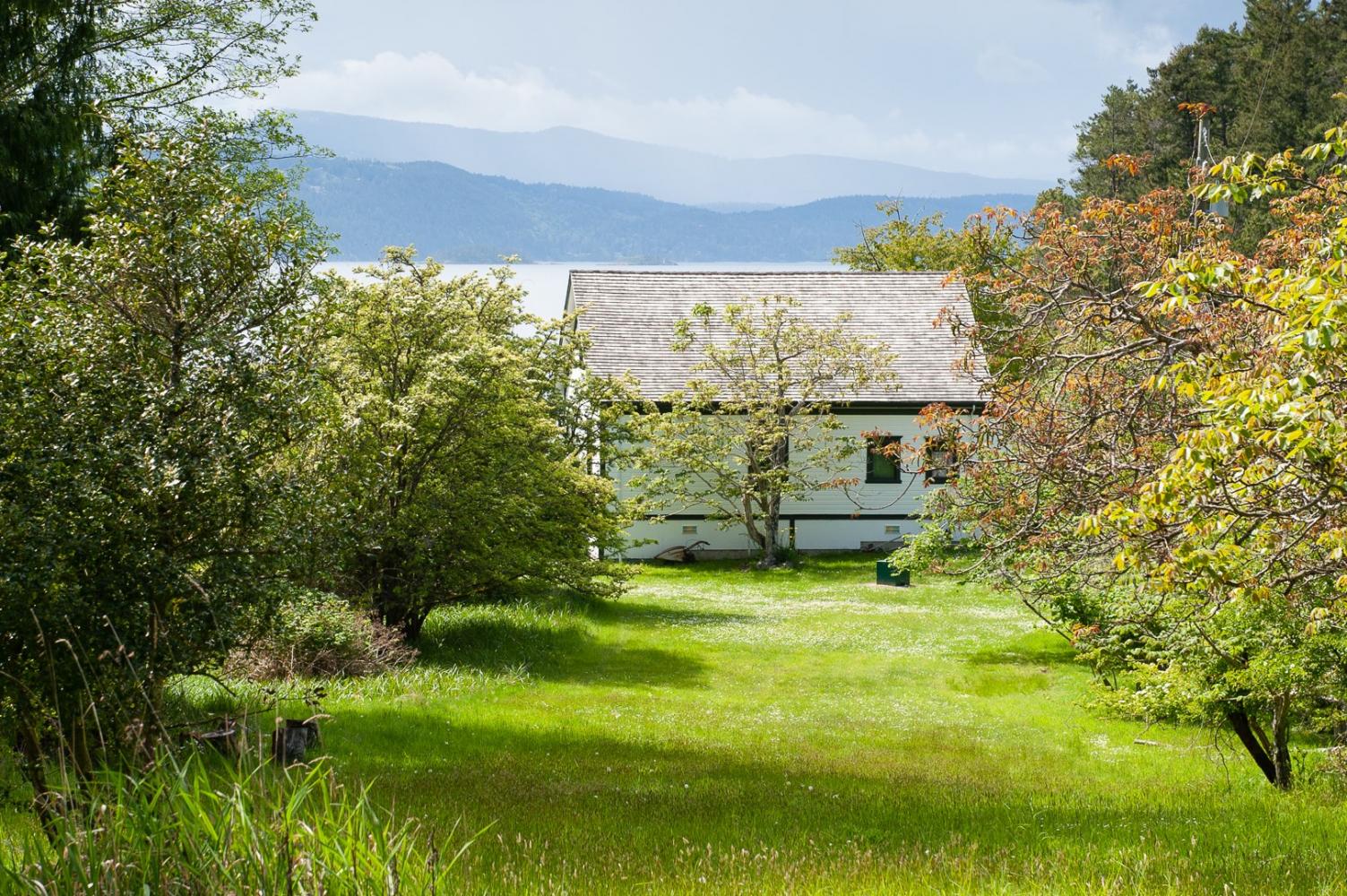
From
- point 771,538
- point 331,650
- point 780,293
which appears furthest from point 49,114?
point 780,293

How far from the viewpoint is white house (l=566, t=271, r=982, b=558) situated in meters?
35.0

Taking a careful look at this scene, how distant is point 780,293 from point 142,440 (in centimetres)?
3270

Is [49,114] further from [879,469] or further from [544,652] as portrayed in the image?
[879,469]

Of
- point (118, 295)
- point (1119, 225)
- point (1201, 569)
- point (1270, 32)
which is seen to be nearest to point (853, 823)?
point (1201, 569)

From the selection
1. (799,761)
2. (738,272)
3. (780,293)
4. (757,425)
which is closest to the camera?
(799,761)

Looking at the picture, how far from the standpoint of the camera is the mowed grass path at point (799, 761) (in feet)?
21.0

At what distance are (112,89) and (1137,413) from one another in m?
14.6

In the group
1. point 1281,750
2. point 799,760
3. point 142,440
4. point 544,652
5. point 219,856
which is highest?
point 142,440

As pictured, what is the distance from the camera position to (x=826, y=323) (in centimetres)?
3750

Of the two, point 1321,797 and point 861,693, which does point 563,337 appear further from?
point 1321,797

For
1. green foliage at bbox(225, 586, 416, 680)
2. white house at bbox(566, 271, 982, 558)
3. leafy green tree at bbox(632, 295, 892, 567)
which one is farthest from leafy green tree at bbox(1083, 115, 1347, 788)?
white house at bbox(566, 271, 982, 558)

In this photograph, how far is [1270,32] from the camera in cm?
5100

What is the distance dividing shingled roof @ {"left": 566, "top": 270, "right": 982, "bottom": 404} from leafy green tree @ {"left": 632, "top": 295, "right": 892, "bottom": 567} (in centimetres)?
130

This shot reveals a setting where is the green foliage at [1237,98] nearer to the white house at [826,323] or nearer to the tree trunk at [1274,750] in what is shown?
the white house at [826,323]
